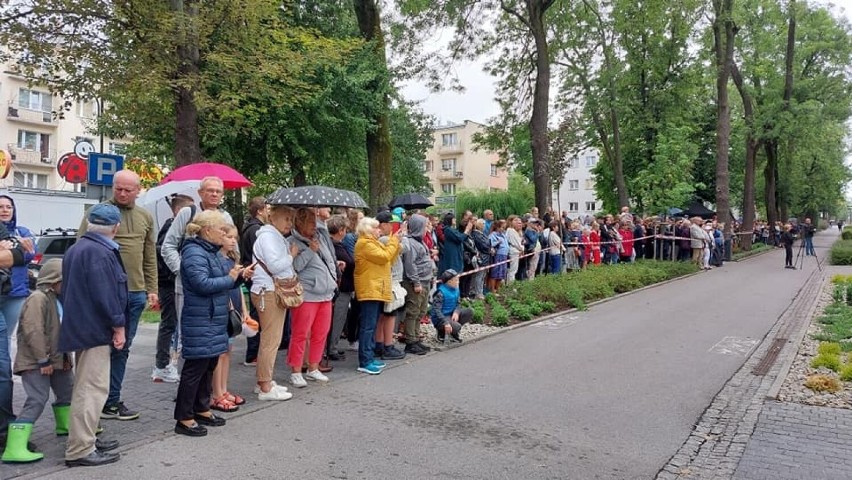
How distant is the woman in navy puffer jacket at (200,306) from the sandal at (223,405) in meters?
0.55

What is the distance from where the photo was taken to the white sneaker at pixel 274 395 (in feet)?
20.2

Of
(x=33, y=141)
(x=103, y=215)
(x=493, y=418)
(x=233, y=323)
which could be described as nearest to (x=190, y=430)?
(x=233, y=323)

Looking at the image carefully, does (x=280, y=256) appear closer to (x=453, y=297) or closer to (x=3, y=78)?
(x=453, y=297)

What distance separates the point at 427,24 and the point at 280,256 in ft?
51.5

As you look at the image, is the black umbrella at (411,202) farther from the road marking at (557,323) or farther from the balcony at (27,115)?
the balcony at (27,115)

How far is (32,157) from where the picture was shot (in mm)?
47812

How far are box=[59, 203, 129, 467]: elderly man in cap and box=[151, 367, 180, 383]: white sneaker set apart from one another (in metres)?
2.29

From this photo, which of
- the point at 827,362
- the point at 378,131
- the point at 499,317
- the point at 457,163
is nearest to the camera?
the point at 827,362

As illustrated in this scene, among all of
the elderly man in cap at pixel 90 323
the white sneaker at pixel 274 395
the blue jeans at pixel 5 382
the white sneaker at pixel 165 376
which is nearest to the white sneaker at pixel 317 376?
the white sneaker at pixel 274 395

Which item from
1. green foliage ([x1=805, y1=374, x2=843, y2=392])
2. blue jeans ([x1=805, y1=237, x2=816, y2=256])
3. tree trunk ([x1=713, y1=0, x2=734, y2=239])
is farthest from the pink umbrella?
blue jeans ([x1=805, y1=237, x2=816, y2=256])

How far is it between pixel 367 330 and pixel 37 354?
366 cm

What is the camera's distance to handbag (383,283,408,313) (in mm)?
7789

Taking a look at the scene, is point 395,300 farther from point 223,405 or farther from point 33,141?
point 33,141

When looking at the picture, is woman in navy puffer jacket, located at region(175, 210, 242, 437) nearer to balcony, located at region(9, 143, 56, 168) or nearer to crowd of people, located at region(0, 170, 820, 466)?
crowd of people, located at region(0, 170, 820, 466)
